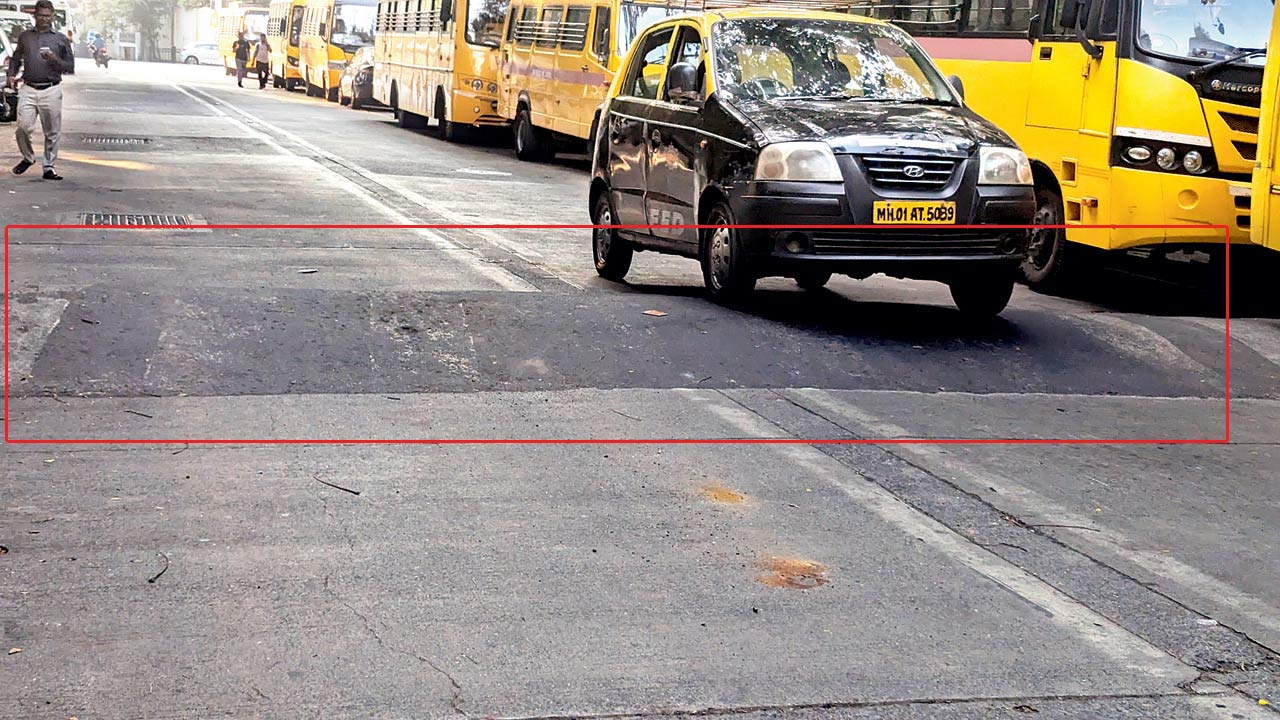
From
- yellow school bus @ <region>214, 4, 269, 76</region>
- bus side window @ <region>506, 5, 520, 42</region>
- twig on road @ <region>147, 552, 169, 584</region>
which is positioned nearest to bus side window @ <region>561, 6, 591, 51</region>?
bus side window @ <region>506, 5, 520, 42</region>

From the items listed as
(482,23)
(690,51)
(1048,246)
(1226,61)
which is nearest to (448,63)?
(482,23)

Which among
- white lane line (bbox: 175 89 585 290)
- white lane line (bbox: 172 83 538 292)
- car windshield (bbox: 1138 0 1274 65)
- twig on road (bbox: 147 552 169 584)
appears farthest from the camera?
white lane line (bbox: 175 89 585 290)

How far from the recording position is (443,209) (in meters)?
16.8

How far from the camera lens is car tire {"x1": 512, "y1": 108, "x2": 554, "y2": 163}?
26.2m

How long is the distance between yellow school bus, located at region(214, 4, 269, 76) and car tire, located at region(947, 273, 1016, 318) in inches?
2076

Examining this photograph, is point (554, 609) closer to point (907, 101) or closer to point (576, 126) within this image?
point (907, 101)

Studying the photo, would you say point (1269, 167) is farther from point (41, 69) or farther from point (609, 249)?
point (41, 69)

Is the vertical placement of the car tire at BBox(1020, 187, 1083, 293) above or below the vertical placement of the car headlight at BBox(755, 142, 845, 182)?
below

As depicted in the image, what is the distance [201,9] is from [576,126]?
9103 centimetres

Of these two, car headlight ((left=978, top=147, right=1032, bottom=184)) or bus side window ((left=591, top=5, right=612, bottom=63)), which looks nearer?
car headlight ((left=978, top=147, right=1032, bottom=184))

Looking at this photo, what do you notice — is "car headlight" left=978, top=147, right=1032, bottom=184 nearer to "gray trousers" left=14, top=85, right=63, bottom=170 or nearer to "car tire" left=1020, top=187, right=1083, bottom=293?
"car tire" left=1020, top=187, right=1083, bottom=293

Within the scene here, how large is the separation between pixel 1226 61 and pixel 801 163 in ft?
12.1

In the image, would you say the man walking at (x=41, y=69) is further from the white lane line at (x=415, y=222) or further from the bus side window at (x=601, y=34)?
the bus side window at (x=601, y=34)

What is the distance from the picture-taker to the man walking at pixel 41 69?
17141 mm
